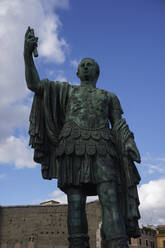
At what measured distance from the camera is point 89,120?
4.61m

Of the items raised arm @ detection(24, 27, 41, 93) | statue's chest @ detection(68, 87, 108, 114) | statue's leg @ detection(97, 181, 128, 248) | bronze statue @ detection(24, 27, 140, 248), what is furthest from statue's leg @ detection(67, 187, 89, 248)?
raised arm @ detection(24, 27, 41, 93)

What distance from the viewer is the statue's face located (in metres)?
5.04

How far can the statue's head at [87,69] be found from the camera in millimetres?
5039

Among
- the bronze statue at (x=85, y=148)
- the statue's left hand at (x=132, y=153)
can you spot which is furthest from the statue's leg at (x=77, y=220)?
the statue's left hand at (x=132, y=153)

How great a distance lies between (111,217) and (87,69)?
2066 mm

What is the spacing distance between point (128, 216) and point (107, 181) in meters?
0.50

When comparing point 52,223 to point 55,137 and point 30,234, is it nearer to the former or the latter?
point 30,234

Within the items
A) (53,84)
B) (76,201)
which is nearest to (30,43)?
(53,84)

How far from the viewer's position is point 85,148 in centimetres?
443

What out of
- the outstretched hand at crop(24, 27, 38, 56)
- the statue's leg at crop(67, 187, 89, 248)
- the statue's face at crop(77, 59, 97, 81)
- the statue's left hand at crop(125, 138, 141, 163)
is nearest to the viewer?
the statue's leg at crop(67, 187, 89, 248)

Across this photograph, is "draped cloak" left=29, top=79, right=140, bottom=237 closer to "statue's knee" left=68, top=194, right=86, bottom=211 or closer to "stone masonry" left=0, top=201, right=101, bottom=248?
"statue's knee" left=68, top=194, right=86, bottom=211

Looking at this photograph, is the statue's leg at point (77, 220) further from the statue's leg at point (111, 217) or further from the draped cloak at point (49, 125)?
the draped cloak at point (49, 125)

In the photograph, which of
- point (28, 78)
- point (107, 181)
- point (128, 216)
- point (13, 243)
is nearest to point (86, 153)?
point (107, 181)

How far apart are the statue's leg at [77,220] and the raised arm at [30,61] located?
1.44 meters
